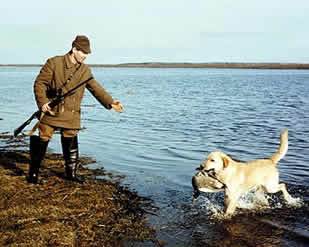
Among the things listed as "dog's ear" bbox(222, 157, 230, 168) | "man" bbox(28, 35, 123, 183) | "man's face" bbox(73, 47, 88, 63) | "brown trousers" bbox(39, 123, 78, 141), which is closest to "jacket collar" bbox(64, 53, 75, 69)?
"man" bbox(28, 35, 123, 183)

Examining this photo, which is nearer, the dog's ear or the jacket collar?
the dog's ear

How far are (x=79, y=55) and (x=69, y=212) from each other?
2.51 m

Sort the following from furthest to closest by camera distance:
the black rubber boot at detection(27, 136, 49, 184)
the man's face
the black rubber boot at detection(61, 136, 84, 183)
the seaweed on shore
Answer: the black rubber boot at detection(61, 136, 84, 183) < the black rubber boot at detection(27, 136, 49, 184) < the man's face < the seaweed on shore

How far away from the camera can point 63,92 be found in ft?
24.4

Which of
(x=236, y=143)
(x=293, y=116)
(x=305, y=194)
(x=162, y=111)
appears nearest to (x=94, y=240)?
(x=305, y=194)

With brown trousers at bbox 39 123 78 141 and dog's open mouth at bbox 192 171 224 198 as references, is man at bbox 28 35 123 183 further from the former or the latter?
dog's open mouth at bbox 192 171 224 198

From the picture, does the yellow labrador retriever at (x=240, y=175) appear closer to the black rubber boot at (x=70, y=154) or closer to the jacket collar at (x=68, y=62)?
the black rubber boot at (x=70, y=154)

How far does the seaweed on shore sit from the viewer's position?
18.7 ft

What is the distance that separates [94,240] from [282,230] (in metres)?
2.67

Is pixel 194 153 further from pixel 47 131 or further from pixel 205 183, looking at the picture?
pixel 47 131

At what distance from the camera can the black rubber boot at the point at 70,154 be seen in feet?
25.8

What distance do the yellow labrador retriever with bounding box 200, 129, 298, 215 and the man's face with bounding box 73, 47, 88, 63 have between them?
2.58 meters

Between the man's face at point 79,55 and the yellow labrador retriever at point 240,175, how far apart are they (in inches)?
102

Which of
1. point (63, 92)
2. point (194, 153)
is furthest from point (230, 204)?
point (194, 153)
